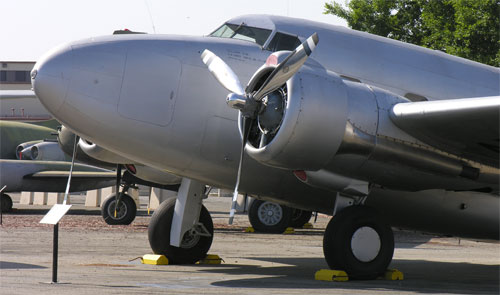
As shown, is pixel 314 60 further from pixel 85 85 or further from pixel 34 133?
pixel 34 133

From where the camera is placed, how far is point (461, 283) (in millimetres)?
11453

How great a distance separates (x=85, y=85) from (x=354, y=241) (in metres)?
4.09

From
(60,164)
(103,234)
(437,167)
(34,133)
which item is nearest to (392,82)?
(437,167)

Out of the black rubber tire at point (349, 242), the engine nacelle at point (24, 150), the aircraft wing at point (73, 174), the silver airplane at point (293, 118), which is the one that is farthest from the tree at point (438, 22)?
the black rubber tire at point (349, 242)

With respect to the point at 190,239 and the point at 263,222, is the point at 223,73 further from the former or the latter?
the point at 263,222

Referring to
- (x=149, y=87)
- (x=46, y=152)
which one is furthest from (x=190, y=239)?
(x=46, y=152)

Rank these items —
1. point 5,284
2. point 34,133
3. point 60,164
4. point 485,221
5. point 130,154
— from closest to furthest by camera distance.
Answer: point 5,284
point 130,154
point 485,221
point 60,164
point 34,133

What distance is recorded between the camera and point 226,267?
12.9 meters

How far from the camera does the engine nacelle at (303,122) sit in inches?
384

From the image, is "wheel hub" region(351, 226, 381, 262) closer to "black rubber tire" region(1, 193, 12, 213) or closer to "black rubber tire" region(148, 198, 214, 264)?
"black rubber tire" region(148, 198, 214, 264)

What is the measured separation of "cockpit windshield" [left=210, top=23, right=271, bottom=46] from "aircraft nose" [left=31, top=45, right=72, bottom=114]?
8.53 ft

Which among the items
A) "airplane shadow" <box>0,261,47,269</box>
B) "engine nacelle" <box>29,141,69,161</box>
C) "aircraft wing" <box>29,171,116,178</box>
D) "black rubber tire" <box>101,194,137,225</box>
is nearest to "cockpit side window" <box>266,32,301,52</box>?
"airplane shadow" <box>0,261,47,269</box>

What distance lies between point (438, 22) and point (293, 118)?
72.5 ft

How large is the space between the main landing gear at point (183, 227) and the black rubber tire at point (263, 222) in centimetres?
1022
